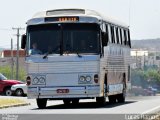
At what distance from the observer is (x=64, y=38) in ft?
92.5

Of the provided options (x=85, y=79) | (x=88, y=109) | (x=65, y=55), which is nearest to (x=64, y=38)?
(x=65, y=55)

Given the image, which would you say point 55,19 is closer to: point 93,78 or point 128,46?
point 93,78

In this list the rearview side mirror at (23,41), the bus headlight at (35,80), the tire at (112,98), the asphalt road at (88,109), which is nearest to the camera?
the asphalt road at (88,109)

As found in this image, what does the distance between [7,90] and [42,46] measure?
22810 mm

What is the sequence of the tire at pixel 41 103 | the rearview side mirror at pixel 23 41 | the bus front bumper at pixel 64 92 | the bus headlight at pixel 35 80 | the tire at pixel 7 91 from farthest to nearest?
the tire at pixel 7 91
the tire at pixel 41 103
the rearview side mirror at pixel 23 41
the bus headlight at pixel 35 80
the bus front bumper at pixel 64 92

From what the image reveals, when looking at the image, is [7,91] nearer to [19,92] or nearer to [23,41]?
[19,92]

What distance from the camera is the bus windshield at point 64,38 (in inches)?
1104

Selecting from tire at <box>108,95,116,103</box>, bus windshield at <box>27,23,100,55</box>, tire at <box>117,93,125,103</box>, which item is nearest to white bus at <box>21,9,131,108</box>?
bus windshield at <box>27,23,100,55</box>

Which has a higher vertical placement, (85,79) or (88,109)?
(85,79)

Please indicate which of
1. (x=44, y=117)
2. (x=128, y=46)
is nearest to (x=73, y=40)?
(x=44, y=117)

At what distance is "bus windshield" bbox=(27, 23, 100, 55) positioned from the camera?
2803 cm

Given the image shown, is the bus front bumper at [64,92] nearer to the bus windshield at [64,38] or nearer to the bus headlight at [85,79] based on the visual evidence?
the bus headlight at [85,79]

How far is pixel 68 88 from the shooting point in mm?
28047

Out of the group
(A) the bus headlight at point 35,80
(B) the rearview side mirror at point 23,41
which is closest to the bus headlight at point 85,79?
(A) the bus headlight at point 35,80
